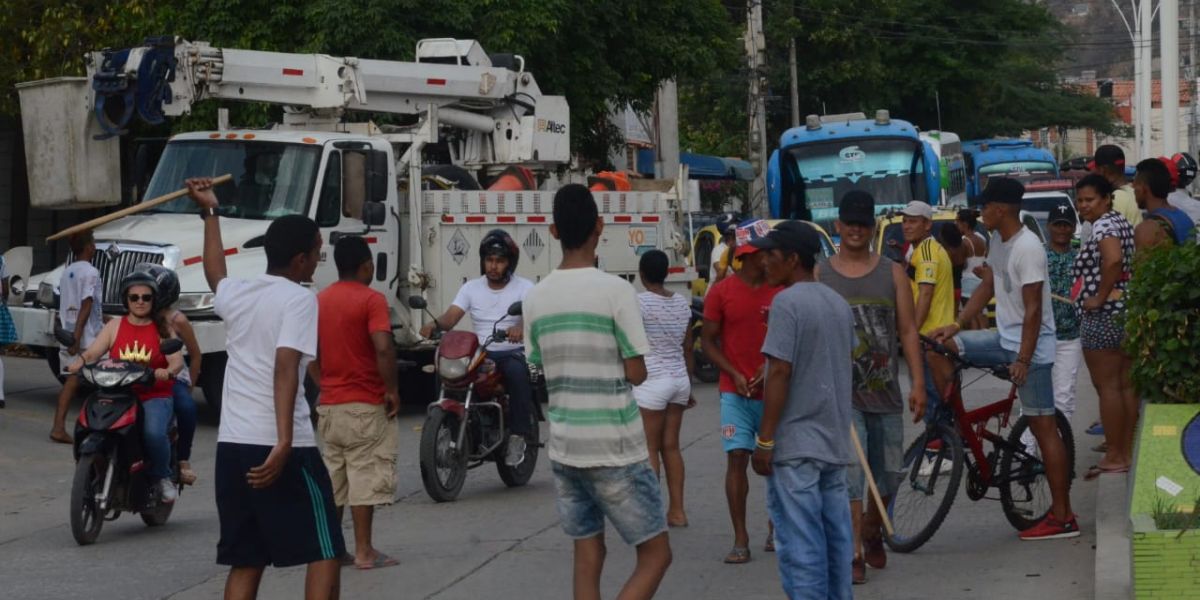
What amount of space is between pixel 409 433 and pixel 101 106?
4.15 metres

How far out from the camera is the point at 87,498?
33.6 feet

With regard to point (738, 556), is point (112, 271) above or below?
above

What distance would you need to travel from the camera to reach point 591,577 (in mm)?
6598

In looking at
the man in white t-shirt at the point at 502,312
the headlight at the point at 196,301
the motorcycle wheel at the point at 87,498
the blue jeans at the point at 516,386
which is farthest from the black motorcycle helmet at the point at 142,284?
the headlight at the point at 196,301

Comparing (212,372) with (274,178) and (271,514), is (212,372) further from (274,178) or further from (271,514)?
(271,514)

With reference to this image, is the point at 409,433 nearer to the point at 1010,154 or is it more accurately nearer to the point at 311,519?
the point at 311,519

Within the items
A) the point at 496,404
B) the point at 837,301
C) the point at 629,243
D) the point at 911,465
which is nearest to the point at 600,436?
the point at 837,301

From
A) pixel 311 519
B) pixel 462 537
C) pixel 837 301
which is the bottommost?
pixel 462 537

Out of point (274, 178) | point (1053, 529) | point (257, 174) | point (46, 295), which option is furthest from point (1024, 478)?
point (46, 295)

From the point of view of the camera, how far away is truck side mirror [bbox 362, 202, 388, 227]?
51.2 ft

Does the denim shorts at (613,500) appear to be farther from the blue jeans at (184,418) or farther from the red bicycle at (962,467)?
the blue jeans at (184,418)

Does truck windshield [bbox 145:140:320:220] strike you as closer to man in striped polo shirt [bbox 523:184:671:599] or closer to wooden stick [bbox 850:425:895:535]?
wooden stick [bbox 850:425:895:535]

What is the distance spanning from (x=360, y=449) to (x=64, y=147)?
7941 mm

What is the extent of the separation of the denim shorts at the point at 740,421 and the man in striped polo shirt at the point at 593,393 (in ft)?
8.04
